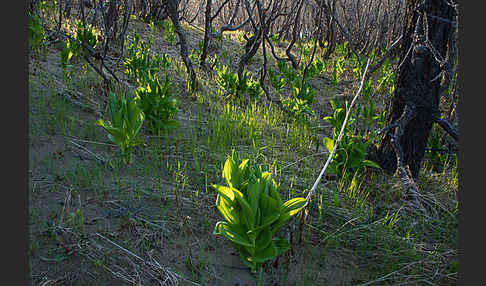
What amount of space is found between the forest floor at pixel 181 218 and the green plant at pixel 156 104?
15 centimetres

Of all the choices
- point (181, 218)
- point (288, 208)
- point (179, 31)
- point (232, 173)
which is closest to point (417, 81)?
point (288, 208)

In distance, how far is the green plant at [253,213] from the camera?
151 cm

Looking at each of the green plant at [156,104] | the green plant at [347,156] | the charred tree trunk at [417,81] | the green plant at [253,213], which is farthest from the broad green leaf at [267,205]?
the green plant at [156,104]

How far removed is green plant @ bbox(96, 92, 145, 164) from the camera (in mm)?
2281

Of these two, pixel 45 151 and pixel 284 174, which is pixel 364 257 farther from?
pixel 45 151

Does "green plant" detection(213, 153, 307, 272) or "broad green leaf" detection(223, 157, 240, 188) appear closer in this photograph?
"green plant" detection(213, 153, 307, 272)

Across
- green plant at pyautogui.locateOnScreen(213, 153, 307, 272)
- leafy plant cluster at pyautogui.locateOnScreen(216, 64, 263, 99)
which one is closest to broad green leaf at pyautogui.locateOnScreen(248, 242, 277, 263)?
green plant at pyautogui.locateOnScreen(213, 153, 307, 272)

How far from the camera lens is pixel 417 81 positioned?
2549mm

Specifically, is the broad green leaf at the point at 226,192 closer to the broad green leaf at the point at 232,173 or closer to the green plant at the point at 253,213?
the green plant at the point at 253,213

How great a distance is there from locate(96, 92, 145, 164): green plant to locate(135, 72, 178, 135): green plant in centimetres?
40

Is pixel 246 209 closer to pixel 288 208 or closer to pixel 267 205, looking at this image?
pixel 267 205

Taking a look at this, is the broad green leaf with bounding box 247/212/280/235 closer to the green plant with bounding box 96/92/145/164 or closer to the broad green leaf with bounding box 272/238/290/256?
the broad green leaf with bounding box 272/238/290/256

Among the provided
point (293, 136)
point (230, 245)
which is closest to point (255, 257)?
point (230, 245)

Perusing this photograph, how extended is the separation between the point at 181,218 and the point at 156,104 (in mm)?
1285
